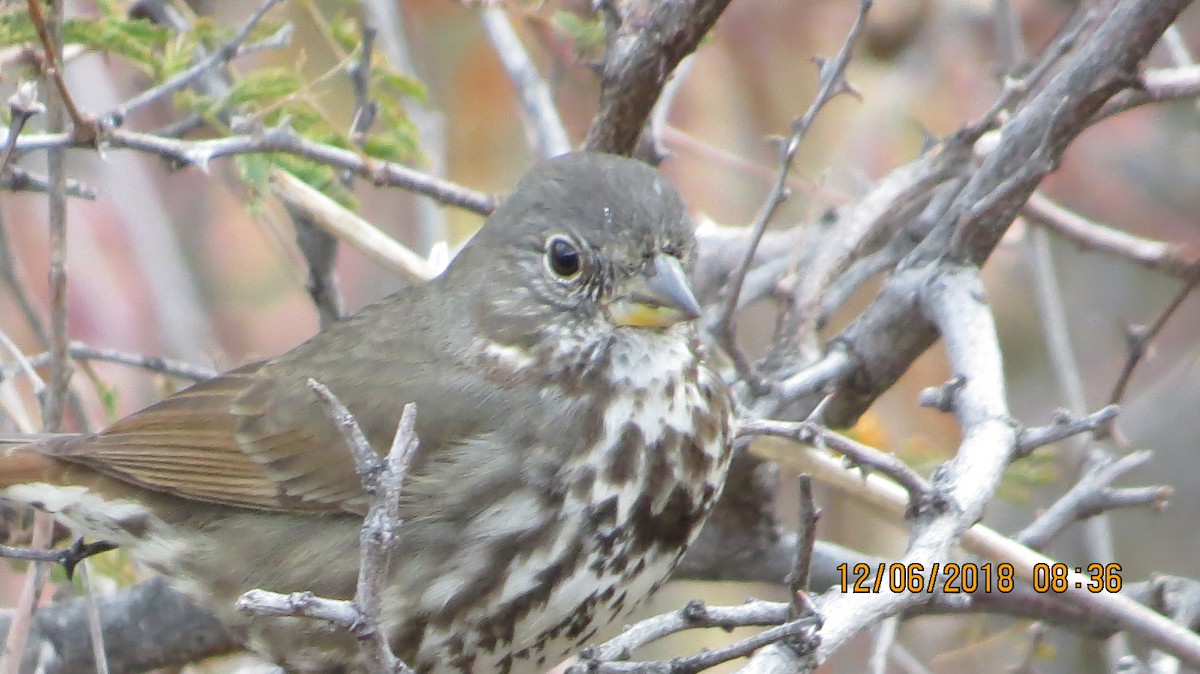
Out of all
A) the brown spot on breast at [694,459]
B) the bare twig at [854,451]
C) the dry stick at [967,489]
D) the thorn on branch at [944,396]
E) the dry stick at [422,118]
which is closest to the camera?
the dry stick at [967,489]

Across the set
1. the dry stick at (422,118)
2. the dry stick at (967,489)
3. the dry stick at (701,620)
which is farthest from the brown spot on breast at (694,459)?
the dry stick at (422,118)

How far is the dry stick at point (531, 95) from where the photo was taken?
4.12 metres

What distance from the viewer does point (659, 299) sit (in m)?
3.02

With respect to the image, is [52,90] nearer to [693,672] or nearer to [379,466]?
[379,466]

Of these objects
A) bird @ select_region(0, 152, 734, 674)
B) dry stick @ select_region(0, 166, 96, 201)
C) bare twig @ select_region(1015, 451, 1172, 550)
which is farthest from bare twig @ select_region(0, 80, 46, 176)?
bare twig @ select_region(1015, 451, 1172, 550)

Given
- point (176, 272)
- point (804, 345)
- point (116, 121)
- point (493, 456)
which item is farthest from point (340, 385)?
point (176, 272)

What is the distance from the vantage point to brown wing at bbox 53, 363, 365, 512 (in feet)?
11.2

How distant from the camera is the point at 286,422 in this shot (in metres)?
3.54

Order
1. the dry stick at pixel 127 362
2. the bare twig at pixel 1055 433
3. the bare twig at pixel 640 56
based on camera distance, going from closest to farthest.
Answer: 1. the bare twig at pixel 1055 433
2. the bare twig at pixel 640 56
3. the dry stick at pixel 127 362

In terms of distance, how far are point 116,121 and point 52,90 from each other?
24 centimetres

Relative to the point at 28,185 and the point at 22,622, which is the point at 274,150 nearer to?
the point at 28,185

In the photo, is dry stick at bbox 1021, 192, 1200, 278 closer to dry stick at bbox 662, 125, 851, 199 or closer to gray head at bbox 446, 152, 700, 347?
dry stick at bbox 662, 125, 851, 199
